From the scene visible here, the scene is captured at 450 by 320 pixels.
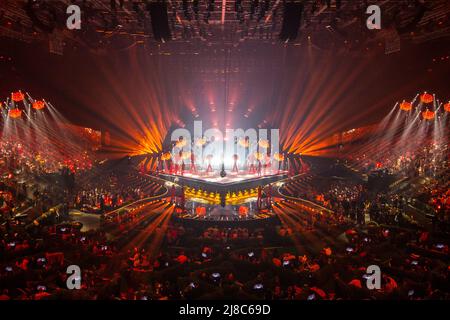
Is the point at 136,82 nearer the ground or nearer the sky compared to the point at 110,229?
nearer the sky

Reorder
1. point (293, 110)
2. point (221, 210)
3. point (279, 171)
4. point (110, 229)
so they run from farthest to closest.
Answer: point (293, 110)
point (279, 171)
point (221, 210)
point (110, 229)

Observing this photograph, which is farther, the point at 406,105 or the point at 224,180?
the point at 224,180

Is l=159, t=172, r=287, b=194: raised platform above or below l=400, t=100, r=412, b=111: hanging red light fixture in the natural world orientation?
below

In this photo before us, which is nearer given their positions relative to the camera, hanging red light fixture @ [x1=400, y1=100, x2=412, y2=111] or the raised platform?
hanging red light fixture @ [x1=400, y1=100, x2=412, y2=111]

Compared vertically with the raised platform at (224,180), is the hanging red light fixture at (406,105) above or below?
above

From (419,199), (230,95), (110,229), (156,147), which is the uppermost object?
(230,95)

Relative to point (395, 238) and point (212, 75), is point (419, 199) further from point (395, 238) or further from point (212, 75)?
point (212, 75)

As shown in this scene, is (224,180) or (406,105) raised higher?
(406,105)

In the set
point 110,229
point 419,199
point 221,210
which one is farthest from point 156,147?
point 419,199

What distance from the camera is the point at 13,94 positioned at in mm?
10539

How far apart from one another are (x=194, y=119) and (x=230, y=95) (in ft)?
7.28

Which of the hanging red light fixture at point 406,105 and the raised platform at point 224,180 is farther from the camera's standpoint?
the raised platform at point 224,180
